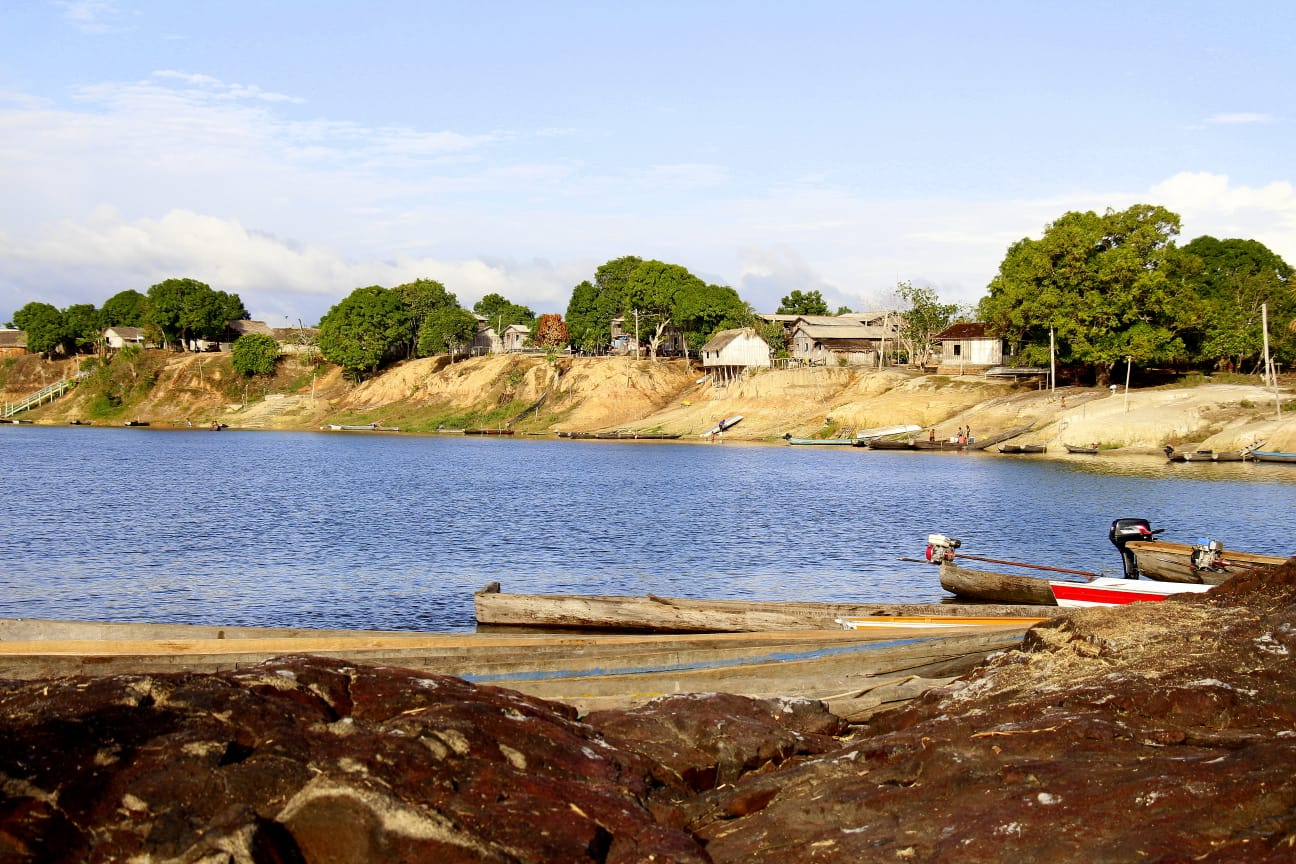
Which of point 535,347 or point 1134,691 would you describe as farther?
point 535,347

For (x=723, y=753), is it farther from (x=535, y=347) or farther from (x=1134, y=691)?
(x=535, y=347)

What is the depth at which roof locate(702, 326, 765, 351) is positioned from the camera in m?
116

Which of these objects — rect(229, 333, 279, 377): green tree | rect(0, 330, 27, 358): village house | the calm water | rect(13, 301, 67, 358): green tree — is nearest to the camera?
the calm water

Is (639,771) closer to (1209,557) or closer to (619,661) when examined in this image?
(619,661)

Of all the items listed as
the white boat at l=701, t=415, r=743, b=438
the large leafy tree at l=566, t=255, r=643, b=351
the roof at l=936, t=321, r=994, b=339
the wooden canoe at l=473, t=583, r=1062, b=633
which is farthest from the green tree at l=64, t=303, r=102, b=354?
the wooden canoe at l=473, t=583, r=1062, b=633

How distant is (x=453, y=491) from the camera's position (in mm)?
57625

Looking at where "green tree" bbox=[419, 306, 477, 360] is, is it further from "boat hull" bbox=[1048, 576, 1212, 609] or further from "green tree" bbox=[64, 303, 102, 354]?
"boat hull" bbox=[1048, 576, 1212, 609]

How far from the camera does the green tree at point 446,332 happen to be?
5595 inches

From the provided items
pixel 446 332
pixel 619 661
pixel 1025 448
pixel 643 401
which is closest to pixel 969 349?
pixel 1025 448

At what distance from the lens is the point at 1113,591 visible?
2092 cm

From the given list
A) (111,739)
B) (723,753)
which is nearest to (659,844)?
(723,753)

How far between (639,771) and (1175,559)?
1742 centimetres

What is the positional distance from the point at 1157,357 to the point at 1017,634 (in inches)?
3116

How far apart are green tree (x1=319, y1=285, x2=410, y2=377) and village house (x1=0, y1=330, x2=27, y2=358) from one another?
62.9 metres
